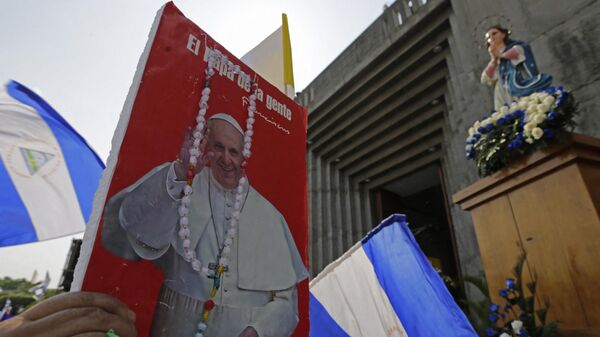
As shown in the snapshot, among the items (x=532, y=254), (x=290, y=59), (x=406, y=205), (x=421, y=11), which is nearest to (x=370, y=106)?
(x=421, y=11)

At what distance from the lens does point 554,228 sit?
239 centimetres

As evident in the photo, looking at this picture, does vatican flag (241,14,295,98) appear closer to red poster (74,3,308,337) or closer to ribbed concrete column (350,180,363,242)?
red poster (74,3,308,337)

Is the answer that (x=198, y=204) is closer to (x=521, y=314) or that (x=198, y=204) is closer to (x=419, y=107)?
(x=521, y=314)

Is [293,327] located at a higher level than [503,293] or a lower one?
lower

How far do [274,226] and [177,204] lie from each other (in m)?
0.39

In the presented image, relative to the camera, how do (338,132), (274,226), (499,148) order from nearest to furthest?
1. (274,226)
2. (499,148)
3. (338,132)

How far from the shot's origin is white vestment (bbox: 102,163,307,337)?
0.83 m

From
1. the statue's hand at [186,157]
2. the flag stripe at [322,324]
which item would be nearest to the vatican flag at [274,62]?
the statue's hand at [186,157]

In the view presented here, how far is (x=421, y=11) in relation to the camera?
23.7 feet

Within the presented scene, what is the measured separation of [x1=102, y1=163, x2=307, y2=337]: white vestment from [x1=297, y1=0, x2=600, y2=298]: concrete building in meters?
4.80

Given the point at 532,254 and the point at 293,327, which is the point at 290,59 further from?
the point at 532,254

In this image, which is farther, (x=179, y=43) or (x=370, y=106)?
(x=370, y=106)

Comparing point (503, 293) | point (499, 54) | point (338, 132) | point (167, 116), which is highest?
point (338, 132)

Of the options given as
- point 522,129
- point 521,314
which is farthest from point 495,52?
point 521,314
